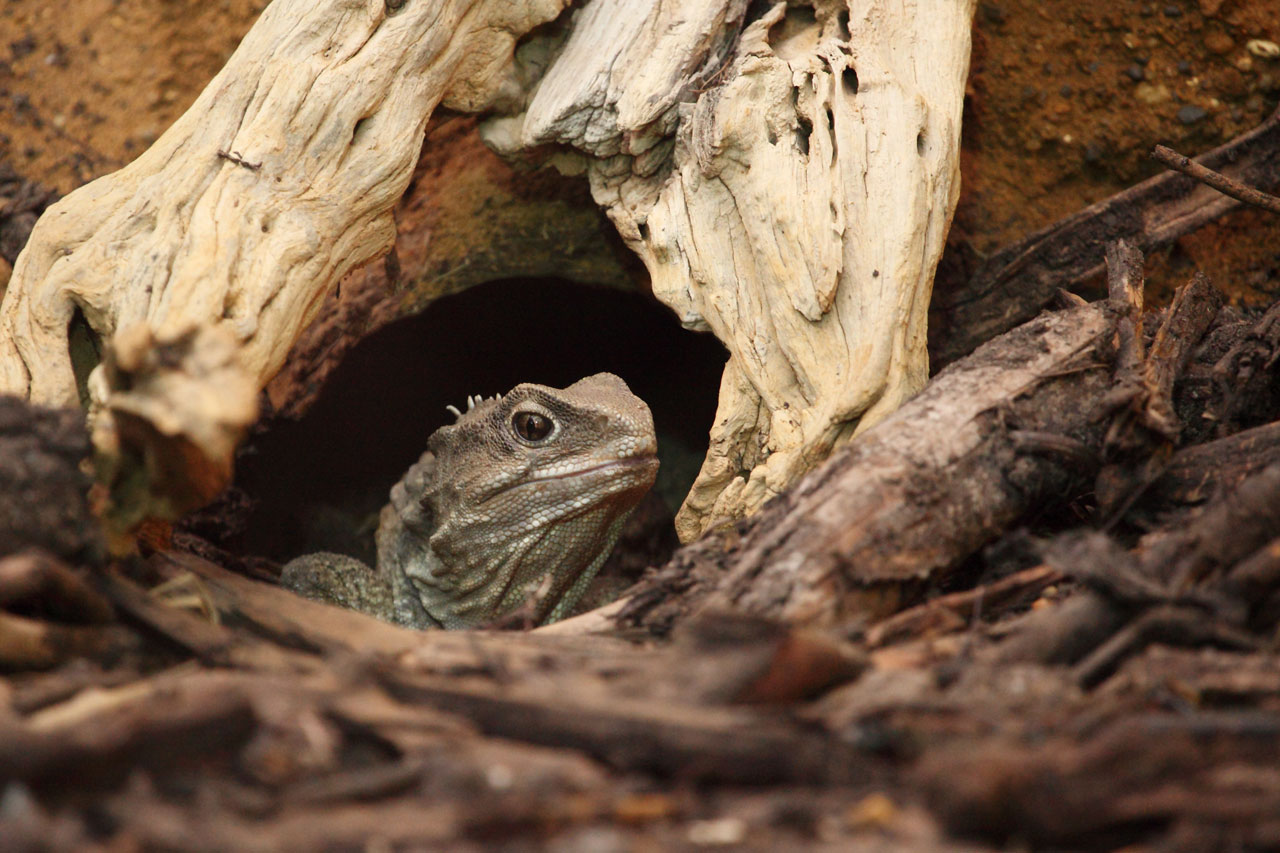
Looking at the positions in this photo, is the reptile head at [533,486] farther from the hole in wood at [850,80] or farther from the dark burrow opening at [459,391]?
the hole in wood at [850,80]

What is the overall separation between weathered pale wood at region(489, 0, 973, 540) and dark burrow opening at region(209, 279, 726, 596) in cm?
209

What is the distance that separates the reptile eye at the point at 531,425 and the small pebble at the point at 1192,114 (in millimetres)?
3817

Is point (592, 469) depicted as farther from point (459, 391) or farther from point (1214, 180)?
point (1214, 180)

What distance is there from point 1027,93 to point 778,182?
250 centimetres

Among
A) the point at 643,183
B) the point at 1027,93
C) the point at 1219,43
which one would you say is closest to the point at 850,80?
the point at 643,183

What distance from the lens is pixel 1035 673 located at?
213 centimetres

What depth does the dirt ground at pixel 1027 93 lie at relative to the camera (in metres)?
5.15

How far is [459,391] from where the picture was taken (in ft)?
22.4

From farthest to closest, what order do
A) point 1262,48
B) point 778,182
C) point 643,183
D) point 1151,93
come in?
point 1151,93 < point 1262,48 < point 643,183 < point 778,182

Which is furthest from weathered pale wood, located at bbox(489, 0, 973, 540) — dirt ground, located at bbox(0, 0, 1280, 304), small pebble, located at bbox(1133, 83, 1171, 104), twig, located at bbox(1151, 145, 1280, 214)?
small pebble, located at bbox(1133, 83, 1171, 104)

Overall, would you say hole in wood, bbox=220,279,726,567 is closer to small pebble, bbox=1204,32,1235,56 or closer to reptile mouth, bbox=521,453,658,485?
reptile mouth, bbox=521,453,658,485

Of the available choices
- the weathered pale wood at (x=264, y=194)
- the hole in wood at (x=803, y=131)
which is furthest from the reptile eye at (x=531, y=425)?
the hole in wood at (x=803, y=131)

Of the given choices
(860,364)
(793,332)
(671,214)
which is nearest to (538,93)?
(671,214)

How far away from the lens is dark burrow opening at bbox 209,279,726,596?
6.05 metres
